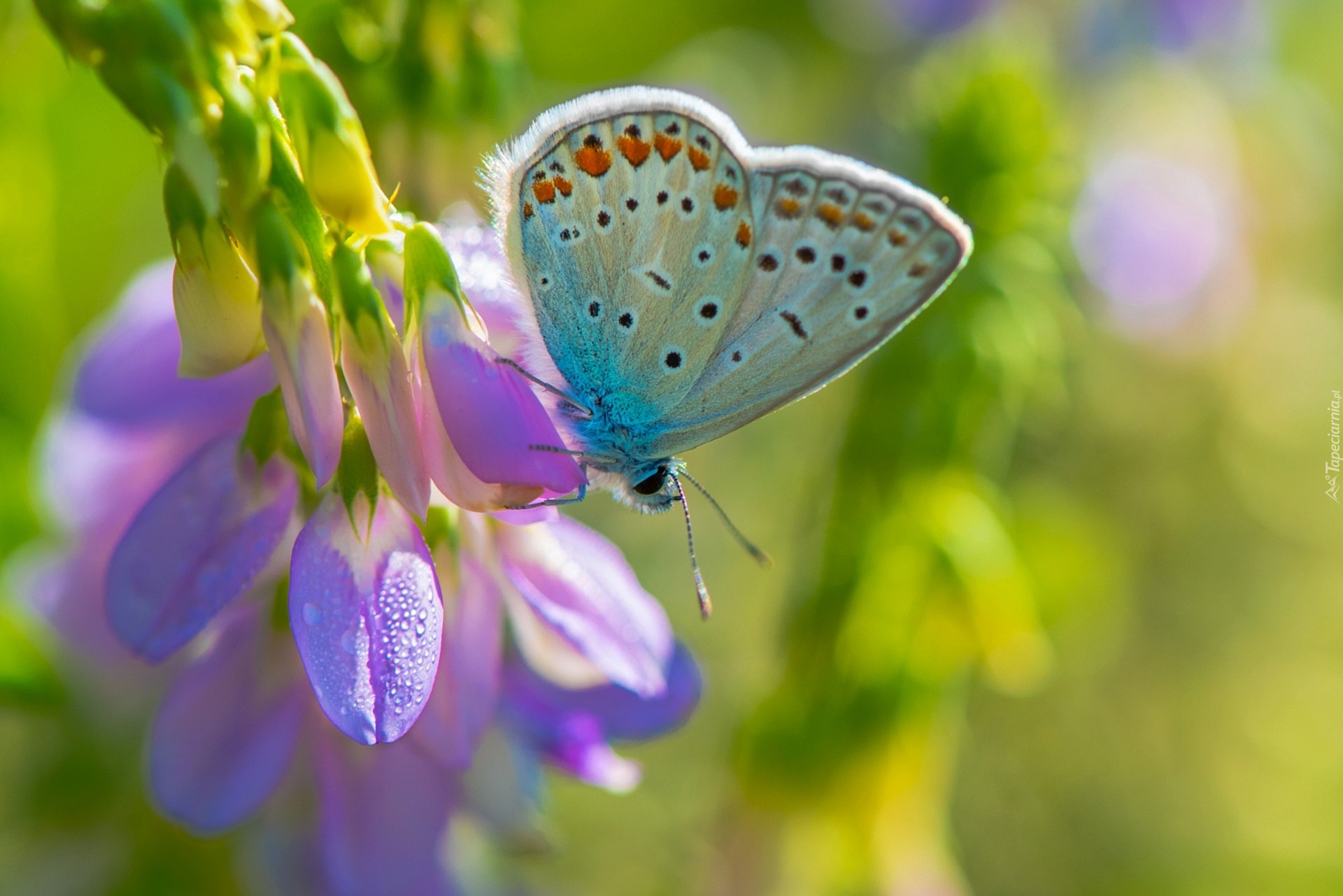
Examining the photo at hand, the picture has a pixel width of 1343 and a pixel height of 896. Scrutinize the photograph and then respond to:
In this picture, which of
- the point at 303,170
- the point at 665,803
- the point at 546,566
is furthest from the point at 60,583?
the point at 665,803

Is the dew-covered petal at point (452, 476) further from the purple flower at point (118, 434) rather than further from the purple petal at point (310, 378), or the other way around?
the purple flower at point (118, 434)

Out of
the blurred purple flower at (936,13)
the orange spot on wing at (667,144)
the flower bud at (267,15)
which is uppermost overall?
the flower bud at (267,15)

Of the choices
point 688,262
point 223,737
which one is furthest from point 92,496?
point 688,262

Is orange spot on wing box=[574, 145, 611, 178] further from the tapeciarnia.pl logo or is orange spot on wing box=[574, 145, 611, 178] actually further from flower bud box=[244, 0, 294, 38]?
the tapeciarnia.pl logo

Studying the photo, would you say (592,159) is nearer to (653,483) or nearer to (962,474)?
(653,483)

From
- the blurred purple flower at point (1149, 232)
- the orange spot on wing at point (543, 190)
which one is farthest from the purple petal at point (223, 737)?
the blurred purple flower at point (1149, 232)

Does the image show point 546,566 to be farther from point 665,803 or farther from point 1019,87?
point 665,803

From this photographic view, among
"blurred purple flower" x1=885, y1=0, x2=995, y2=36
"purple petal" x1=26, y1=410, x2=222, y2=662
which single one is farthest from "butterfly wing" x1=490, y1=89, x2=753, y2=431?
"blurred purple flower" x1=885, y1=0, x2=995, y2=36
